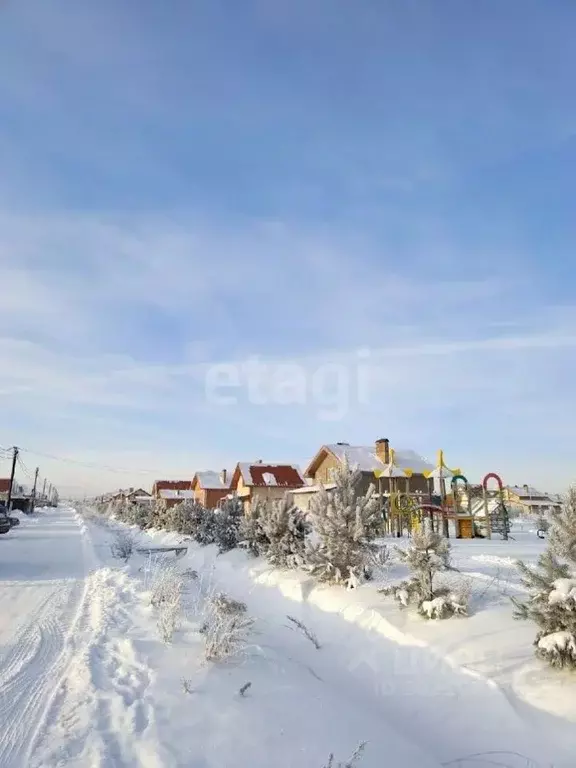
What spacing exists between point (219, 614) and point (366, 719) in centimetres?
215

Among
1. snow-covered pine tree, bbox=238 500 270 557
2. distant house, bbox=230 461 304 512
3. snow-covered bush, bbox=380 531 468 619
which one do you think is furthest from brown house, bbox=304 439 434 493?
snow-covered bush, bbox=380 531 468 619

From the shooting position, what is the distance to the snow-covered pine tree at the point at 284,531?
44.4 ft

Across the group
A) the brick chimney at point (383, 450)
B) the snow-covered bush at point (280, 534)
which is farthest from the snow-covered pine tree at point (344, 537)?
the brick chimney at point (383, 450)

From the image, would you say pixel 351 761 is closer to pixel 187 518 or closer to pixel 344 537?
pixel 344 537

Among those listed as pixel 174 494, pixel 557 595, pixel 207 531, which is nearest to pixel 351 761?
pixel 557 595

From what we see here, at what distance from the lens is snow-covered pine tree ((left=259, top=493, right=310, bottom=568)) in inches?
533

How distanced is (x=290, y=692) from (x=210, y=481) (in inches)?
2202

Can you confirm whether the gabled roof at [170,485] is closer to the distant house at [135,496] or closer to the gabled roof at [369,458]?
the distant house at [135,496]

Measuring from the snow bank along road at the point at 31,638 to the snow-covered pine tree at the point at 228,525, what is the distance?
4209 mm

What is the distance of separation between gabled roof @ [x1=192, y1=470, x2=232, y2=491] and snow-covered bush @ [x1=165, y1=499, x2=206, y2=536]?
96.3 feet

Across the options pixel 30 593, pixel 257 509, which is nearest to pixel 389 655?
pixel 30 593

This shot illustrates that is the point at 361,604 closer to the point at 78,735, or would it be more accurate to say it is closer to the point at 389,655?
the point at 389,655

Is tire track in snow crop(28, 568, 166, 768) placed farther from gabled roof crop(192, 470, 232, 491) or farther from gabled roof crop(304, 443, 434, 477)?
gabled roof crop(192, 470, 232, 491)

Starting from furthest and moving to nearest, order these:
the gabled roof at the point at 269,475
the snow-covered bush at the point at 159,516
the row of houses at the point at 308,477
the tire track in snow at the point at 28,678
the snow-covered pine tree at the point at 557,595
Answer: the gabled roof at the point at 269,475 < the row of houses at the point at 308,477 < the snow-covered bush at the point at 159,516 < the snow-covered pine tree at the point at 557,595 < the tire track in snow at the point at 28,678
